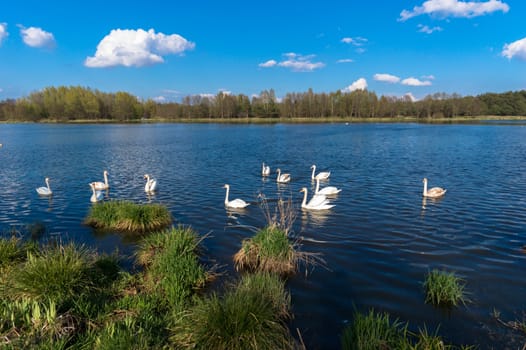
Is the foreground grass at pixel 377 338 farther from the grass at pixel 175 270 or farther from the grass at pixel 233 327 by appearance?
the grass at pixel 175 270

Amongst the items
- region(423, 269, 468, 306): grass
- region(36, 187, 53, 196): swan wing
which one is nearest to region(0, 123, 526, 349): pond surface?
region(423, 269, 468, 306): grass

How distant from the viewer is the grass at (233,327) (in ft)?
14.7

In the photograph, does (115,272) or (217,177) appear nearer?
(115,272)

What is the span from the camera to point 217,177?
69.8 feet

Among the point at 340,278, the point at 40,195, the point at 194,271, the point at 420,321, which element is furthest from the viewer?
the point at 40,195

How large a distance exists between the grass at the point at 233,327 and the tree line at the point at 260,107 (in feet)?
396

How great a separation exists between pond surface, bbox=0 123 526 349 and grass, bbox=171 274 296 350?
1175 mm

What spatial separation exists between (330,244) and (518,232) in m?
6.16

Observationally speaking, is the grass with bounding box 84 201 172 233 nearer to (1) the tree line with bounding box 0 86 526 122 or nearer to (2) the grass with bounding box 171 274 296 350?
(2) the grass with bounding box 171 274 296 350

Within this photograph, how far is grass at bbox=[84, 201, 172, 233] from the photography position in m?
11.0

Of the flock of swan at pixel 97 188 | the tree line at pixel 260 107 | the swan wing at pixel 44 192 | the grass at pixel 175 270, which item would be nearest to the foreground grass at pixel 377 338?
the grass at pixel 175 270

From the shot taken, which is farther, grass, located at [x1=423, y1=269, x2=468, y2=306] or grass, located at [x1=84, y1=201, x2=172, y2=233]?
grass, located at [x1=84, y1=201, x2=172, y2=233]

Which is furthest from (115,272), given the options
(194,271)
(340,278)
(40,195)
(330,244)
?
(40,195)

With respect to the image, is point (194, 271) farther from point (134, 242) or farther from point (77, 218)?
point (77, 218)
